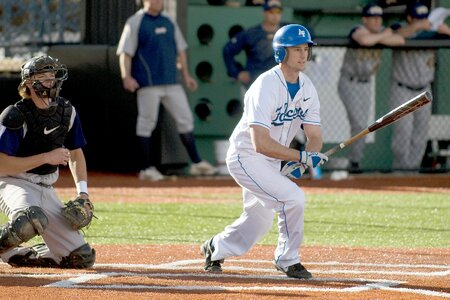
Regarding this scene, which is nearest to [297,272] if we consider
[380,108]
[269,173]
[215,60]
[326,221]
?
[269,173]

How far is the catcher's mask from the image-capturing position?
7.29 m

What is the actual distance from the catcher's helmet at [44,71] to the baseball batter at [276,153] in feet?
3.68

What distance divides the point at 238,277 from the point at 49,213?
1.33m

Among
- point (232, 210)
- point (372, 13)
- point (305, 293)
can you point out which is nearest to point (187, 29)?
point (372, 13)

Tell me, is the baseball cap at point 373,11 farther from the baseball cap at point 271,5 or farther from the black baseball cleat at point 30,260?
the black baseball cleat at point 30,260

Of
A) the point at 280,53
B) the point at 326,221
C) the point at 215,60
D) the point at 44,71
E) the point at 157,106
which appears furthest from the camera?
the point at 215,60

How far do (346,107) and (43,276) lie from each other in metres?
8.20

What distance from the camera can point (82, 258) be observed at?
7457 millimetres

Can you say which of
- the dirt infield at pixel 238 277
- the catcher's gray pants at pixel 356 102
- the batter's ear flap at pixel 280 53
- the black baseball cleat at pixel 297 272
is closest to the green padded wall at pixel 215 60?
the catcher's gray pants at pixel 356 102

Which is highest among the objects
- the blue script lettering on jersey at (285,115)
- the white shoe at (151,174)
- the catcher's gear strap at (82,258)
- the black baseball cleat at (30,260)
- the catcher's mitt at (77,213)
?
the blue script lettering on jersey at (285,115)

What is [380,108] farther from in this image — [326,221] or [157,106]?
[326,221]

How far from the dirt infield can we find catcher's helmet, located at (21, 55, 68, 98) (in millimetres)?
1091

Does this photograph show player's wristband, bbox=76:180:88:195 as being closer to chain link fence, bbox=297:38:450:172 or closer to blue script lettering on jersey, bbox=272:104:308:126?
blue script lettering on jersey, bbox=272:104:308:126

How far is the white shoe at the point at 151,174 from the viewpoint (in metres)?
14.4
